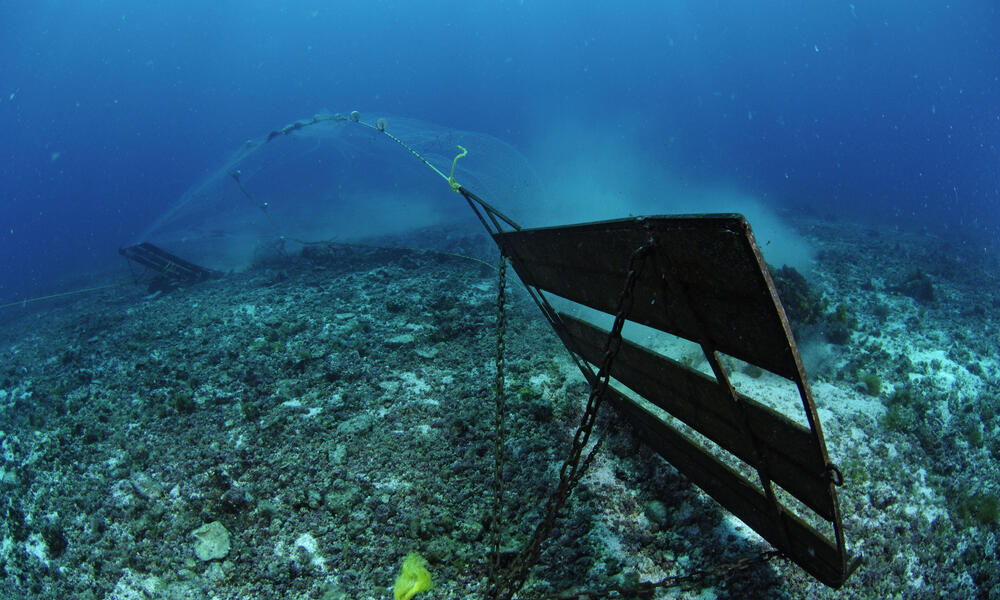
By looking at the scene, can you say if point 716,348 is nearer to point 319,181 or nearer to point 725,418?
point 725,418

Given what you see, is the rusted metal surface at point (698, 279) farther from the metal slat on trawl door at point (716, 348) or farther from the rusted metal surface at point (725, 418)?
the rusted metal surface at point (725, 418)

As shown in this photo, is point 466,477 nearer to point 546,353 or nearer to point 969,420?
point 546,353

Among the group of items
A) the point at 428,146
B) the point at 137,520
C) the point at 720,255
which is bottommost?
the point at 137,520

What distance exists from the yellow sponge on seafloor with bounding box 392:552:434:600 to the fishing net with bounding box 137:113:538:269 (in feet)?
23.9

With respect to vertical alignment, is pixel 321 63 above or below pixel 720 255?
above

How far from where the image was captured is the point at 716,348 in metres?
2.31

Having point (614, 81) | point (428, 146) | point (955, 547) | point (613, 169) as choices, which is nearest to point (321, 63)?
point (614, 81)

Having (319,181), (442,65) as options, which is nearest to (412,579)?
(319,181)

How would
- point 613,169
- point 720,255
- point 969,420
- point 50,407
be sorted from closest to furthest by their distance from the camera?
point 720,255
point 969,420
point 50,407
point 613,169

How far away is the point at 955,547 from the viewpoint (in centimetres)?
355

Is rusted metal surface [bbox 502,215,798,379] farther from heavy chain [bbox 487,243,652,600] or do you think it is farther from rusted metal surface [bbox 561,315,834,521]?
rusted metal surface [bbox 561,315,834,521]

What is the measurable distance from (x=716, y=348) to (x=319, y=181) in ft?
50.1

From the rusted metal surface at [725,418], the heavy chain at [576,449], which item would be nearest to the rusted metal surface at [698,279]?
the heavy chain at [576,449]

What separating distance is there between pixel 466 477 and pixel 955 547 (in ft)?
14.5
